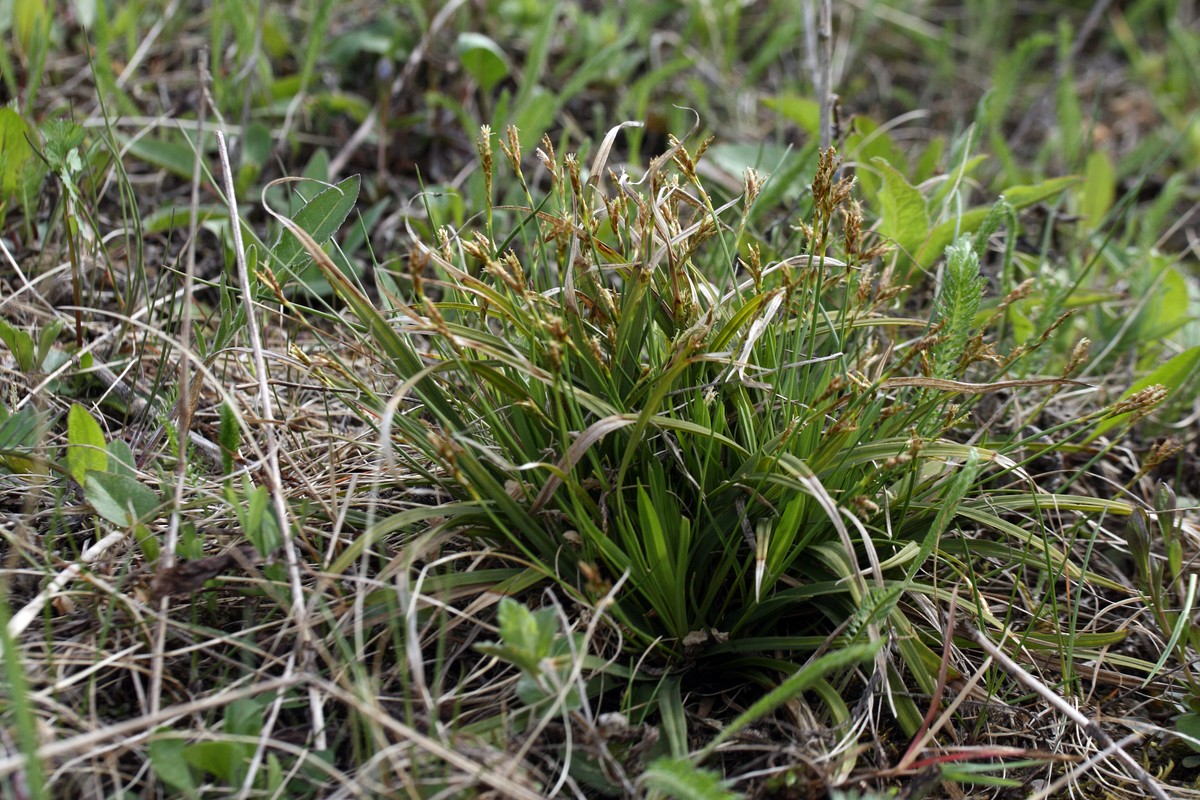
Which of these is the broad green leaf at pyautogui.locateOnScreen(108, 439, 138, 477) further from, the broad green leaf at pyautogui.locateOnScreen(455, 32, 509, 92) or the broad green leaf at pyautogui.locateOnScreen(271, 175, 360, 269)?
the broad green leaf at pyautogui.locateOnScreen(455, 32, 509, 92)

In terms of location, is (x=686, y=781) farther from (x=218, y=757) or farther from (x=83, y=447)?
(x=83, y=447)

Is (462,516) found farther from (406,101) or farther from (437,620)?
(406,101)

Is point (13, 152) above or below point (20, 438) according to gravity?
above

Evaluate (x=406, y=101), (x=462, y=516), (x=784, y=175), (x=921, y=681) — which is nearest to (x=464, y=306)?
(x=462, y=516)

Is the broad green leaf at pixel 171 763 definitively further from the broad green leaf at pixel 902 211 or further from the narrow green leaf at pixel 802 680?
the broad green leaf at pixel 902 211

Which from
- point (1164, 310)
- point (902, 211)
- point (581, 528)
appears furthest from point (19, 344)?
point (1164, 310)

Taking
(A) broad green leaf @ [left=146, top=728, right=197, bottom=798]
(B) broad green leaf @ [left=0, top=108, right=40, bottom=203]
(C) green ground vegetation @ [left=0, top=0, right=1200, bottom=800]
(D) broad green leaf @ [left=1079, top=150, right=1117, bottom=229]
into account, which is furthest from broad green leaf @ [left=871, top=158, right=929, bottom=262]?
(B) broad green leaf @ [left=0, top=108, right=40, bottom=203]
